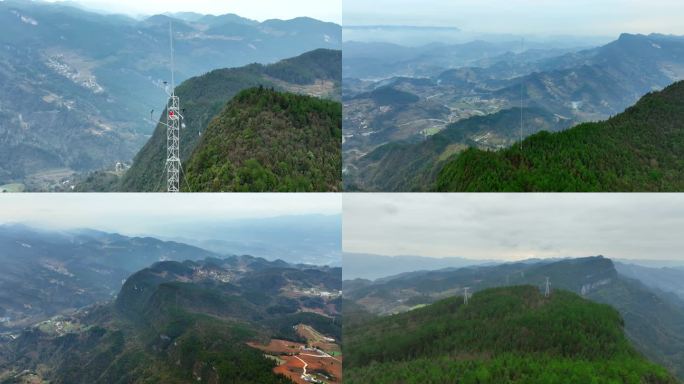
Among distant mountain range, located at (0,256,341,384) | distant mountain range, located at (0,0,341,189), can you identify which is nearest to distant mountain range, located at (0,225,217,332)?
distant mountain range, located at (0,256,341,384)

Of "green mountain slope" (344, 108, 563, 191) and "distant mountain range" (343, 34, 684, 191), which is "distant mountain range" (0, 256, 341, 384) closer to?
"green mountain slope" (344, 108, 563, 191)

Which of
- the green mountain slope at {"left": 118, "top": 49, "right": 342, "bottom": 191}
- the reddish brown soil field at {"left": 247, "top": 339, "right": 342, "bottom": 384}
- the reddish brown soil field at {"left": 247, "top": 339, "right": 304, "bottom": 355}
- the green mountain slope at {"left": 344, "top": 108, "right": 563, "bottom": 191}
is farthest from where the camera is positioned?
the green mountain slope at {"left": 118, "top": 49, "right": 342, "bottom": 191}

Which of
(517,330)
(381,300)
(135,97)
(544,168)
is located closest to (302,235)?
(381,300)

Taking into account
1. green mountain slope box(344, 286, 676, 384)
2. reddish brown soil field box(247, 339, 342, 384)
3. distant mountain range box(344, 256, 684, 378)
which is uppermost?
distant mountain range box(344, 256, 684, 378)

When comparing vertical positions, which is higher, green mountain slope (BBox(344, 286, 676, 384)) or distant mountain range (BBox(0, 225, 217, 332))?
distant mountain range (BBox(0, 225, 217, 332))

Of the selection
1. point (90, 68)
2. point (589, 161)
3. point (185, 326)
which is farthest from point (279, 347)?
point (90, 68)

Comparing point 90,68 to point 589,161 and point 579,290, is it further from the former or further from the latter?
point 579,290
